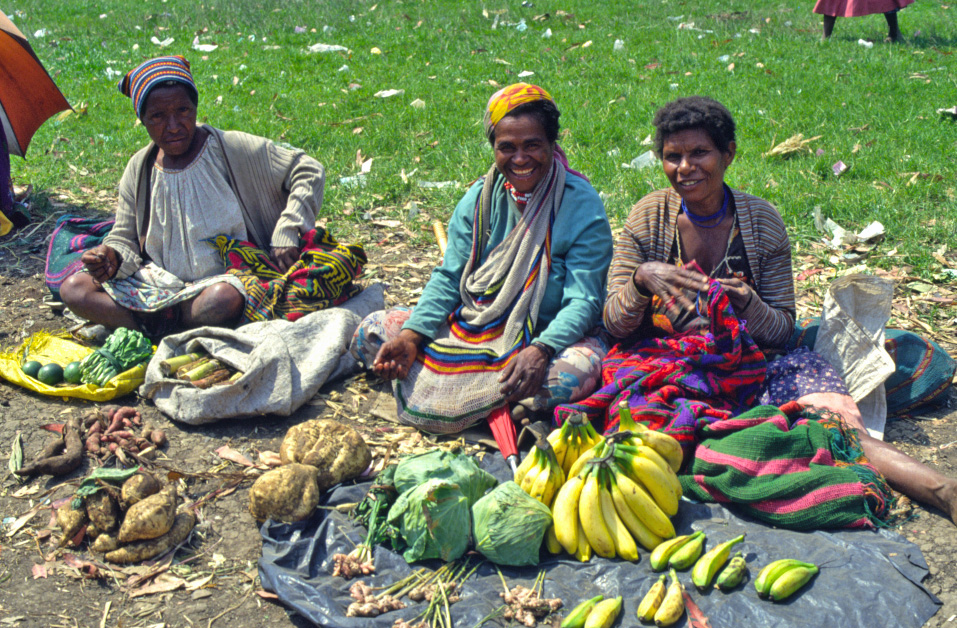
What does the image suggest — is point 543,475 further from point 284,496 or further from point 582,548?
point 284,496

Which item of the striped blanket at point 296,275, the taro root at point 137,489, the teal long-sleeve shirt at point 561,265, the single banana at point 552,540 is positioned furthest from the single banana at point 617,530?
the striped blanket at point 296,275

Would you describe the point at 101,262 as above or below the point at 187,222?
below

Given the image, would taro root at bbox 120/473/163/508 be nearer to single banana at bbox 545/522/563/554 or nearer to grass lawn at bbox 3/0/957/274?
single banana at bbox 545/522/563/554

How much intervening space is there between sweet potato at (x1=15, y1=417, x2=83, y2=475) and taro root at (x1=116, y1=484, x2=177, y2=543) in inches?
28.7

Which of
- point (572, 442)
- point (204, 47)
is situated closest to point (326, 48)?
point (204, 47)

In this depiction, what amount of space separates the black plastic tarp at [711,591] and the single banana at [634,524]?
0.22 feet

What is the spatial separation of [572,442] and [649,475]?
369mm

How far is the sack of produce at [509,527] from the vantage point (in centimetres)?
287

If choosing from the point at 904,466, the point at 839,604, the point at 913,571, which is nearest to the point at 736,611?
the point at 839,604

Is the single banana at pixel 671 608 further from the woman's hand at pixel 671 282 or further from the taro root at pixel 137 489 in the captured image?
the taro root at pixel 137 489

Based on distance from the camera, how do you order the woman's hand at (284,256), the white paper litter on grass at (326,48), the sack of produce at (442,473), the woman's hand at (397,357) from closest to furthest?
the sack of produce at (442,473), the woman's hand at (397,357), the woman's hand at (284,256), the white paper litter on grass at (326,48)

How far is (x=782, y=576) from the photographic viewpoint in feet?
8.80

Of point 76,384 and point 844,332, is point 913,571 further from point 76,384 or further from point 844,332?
point 76,384


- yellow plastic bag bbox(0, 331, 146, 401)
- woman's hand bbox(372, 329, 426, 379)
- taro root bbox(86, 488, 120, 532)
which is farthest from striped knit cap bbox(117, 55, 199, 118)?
taro root bbox(86, 488, 120, 532)
